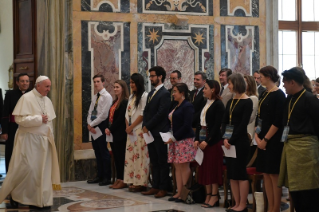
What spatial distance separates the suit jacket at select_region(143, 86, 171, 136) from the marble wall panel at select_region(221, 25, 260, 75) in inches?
110

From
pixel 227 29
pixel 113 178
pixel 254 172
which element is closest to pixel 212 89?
pixel 254 172

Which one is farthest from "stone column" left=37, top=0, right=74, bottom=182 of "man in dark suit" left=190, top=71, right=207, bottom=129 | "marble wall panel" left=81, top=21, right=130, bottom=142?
"man in dark suit" left=190, top=71, right=207, bottom=129

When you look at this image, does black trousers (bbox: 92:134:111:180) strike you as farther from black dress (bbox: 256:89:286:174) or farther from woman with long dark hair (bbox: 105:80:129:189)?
black dress (bbox: 256:89:286:174)

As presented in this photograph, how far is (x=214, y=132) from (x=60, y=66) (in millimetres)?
3541

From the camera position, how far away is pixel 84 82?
9727 mm

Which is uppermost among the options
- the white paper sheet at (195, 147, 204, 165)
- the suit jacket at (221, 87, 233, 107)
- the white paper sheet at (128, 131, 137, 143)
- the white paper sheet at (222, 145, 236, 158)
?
the suit jacket at (221, 87, 233, 107)

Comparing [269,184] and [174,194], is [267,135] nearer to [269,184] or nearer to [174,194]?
[269,184]

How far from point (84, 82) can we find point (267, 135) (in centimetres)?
438

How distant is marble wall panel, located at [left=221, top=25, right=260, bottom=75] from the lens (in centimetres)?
1052

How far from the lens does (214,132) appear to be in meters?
7.00

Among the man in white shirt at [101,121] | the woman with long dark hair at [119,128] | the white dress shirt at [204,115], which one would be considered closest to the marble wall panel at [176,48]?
the man in white shirt at [101,121]

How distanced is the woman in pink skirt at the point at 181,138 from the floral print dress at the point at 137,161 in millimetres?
896

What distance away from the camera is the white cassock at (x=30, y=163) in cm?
714

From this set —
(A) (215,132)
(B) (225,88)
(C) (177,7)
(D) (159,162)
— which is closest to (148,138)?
(D) (159,162)
